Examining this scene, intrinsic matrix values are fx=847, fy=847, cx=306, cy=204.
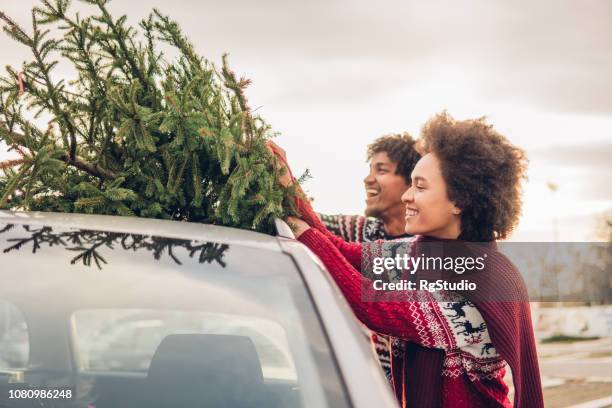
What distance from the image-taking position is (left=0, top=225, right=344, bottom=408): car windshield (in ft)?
6.21

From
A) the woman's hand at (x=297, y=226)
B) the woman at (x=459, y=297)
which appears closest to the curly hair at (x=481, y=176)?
the woman at (x=459, y=297)

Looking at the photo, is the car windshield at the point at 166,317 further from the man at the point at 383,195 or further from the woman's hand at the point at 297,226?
the man at the point at 383,195

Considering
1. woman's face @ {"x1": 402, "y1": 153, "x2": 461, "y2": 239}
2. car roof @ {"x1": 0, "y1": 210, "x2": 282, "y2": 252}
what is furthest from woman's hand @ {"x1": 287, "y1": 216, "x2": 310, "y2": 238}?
car roof @ {"x1": 0, "y1": 210, "x2": 282, "y2": 252}

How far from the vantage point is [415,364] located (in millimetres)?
3410

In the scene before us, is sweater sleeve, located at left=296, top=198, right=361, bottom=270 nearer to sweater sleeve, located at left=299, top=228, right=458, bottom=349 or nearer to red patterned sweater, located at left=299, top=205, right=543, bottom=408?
red patterned sweater, located at left=299, top=205, right=543, bottom=408

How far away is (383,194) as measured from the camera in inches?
209

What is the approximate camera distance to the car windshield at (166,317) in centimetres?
189

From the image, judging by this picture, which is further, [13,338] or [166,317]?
[13,338]

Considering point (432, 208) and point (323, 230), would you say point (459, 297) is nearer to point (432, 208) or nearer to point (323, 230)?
point (432, 208)

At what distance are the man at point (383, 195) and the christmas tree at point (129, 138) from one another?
1.65 metres

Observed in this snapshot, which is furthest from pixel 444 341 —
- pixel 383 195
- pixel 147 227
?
pixel 383 195

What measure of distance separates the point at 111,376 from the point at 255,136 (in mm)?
1417

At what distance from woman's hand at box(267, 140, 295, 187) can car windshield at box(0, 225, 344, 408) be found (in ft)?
4.06

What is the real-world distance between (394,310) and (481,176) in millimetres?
837
